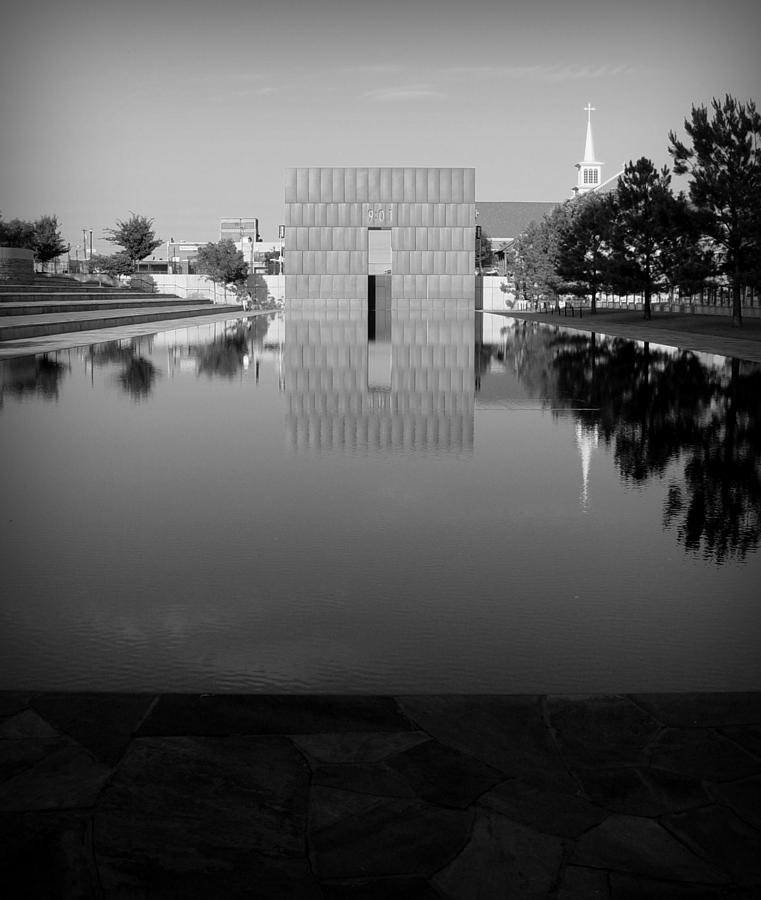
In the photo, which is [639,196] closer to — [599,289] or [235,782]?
[599,289]

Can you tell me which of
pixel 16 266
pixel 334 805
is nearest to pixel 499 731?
pixel 334 805

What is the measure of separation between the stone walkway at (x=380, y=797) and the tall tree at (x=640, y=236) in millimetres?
52977

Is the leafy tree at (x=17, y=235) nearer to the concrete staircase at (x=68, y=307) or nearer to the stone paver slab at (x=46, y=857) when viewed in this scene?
the concrete staircase at (x=68, y=307)

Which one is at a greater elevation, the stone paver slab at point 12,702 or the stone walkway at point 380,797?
the stone paver slab at point 12,702

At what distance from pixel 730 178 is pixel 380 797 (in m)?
44.2

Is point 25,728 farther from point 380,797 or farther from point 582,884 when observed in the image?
point 582,884

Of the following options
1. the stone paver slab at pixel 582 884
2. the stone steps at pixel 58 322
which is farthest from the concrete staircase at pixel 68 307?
the stone paver slab at pixel 582 884

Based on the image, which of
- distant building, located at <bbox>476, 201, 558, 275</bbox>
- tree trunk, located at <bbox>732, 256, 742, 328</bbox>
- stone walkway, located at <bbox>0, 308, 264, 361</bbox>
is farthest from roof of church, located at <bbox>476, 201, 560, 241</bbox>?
stone walkway, located at <bbox>0, 308, 264, 361</bbox>

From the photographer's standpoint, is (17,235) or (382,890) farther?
(17,235)

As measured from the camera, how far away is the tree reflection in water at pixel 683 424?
25.2 feet

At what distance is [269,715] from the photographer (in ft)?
13.0

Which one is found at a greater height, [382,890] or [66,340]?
[66,340]

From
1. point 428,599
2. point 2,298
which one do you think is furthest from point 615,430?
point 2,298

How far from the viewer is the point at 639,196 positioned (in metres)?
56.8
